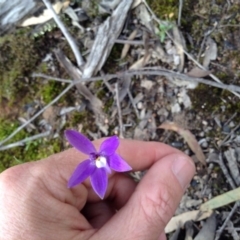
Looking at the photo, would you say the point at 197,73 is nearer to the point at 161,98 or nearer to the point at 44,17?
the point at 161,98

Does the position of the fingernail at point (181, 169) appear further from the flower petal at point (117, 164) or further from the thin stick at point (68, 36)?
the thin stick at point (68, 36)

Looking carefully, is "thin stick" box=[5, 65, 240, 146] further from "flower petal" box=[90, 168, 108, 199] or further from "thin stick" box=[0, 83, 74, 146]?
"flower petal" box=[90, 168, 108, 199]

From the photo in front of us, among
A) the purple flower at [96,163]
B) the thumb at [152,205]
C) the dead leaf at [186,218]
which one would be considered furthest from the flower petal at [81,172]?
the dead leaf at [186,218]


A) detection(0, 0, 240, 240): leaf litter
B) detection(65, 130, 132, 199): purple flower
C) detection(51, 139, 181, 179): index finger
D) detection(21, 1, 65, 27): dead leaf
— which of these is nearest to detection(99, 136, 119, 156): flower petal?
detection(65, 130, 132, 199): purple flower

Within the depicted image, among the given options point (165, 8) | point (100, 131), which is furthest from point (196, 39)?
point (100, 131)

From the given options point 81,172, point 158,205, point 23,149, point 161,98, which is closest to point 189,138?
point 161,98

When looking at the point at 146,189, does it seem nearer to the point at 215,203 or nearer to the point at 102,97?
the point at 215,203
